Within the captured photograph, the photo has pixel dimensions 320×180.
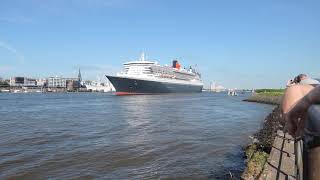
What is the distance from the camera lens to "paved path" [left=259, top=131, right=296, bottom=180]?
7715mm

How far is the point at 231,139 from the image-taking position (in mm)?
18016

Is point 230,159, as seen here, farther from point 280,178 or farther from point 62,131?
point 62,131

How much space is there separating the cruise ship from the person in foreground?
81341 mm

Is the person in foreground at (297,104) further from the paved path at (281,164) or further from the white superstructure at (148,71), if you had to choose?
the white superstructure at (148,71)

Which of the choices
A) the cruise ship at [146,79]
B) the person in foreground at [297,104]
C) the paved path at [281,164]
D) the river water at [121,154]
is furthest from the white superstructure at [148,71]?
the person in foreground at [297,104]

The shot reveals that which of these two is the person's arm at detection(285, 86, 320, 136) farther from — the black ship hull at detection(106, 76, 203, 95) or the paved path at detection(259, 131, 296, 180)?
the black ship hull at detection(106, 76, 203, 95)

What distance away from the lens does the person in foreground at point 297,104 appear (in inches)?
51.8

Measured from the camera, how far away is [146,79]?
86.9 meters

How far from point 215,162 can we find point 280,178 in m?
5.34

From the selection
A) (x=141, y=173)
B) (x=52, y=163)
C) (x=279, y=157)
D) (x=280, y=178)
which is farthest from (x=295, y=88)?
(x=52, y=163)

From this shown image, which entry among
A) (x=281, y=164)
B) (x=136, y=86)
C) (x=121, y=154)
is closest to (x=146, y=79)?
(x=136, y=86)

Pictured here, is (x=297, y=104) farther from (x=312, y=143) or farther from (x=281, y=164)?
(x=281, y=164)

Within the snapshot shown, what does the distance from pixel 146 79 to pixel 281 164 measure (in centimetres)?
7869

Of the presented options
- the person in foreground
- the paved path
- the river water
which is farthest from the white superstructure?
the person in foreground
